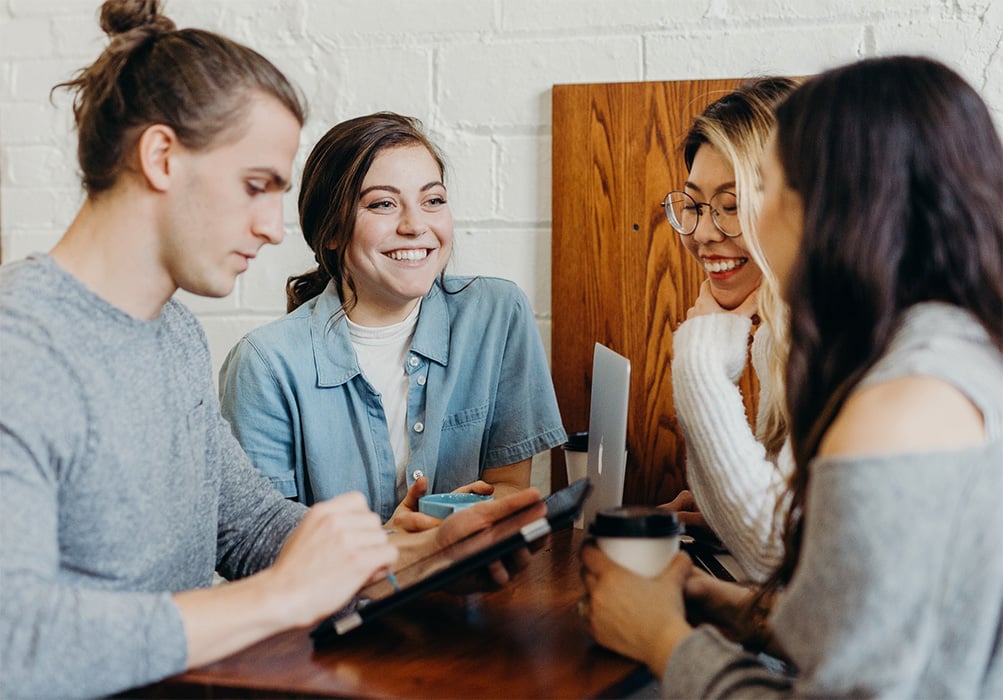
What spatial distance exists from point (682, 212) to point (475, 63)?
521 millimetres

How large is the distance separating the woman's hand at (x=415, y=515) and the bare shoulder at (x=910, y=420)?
63 cm

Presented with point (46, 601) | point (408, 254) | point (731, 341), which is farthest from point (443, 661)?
point (408, 254)

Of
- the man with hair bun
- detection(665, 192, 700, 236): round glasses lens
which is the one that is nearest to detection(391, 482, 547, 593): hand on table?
the man with hair bun

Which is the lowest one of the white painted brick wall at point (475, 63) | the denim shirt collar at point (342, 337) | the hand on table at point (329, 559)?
the hand on table at point (329, 559)

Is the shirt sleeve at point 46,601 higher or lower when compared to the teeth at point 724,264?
lower

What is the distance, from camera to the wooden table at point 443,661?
0.83 metres

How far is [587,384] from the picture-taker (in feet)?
6.07

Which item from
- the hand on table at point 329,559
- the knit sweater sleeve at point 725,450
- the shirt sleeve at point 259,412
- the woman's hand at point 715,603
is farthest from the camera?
the shirt sleeve at point 259,412

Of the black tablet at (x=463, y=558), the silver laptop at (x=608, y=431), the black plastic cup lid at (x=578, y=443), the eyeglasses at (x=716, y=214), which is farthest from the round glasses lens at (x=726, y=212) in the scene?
the black tablet at (x=463, y=558)

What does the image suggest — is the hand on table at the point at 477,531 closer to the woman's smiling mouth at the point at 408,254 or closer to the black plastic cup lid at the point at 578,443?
the black plastic cup lid at the point at 578,443

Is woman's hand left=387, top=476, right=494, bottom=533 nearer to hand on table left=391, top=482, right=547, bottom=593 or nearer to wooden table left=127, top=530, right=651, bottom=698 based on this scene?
hand on table left=391, top=482, right=547, bottom=593

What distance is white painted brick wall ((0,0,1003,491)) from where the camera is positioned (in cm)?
174

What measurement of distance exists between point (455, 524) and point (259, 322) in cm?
98

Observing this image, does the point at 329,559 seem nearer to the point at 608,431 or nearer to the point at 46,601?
the point at 46,601
